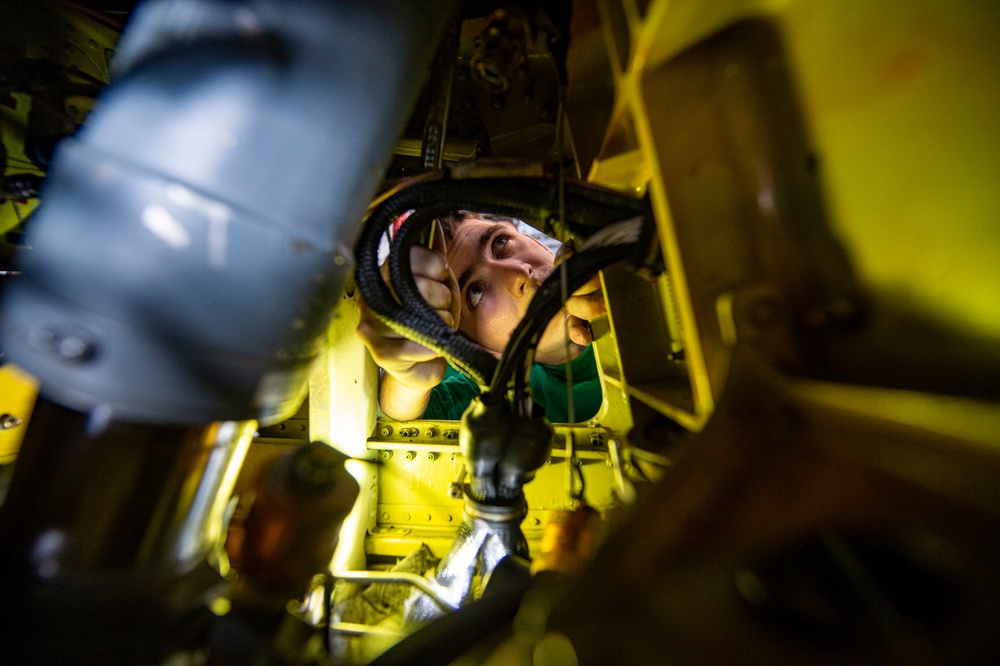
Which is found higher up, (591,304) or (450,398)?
(591,304)

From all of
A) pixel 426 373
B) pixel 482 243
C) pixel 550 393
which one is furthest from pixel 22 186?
pixel 550 393

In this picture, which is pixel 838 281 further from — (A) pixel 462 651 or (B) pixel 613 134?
(A) pixel 462 651

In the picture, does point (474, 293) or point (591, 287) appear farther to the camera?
point (474, 293)

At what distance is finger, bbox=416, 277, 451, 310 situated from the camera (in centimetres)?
86

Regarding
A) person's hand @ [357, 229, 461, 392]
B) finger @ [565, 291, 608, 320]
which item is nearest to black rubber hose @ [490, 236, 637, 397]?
person's hand @ [357, 229, 461, 392]

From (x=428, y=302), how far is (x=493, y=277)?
988mm

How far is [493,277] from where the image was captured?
1.78 m

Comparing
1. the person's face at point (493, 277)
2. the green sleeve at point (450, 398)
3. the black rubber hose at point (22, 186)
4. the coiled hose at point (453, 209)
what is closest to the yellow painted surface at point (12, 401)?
the black rubber hose at point (22, 186)

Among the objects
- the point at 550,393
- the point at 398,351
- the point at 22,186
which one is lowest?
the point at 550,393

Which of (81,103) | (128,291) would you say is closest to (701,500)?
(128,291)

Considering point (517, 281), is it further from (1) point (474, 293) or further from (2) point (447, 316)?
(2) point (447, 316)

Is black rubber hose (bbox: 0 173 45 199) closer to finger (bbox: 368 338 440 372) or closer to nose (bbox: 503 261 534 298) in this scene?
finger (bbox: 368 338 440 372)

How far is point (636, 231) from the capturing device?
59 cm

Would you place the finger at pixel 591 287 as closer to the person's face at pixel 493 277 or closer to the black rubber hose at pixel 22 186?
the person's face at pixel 493 277
